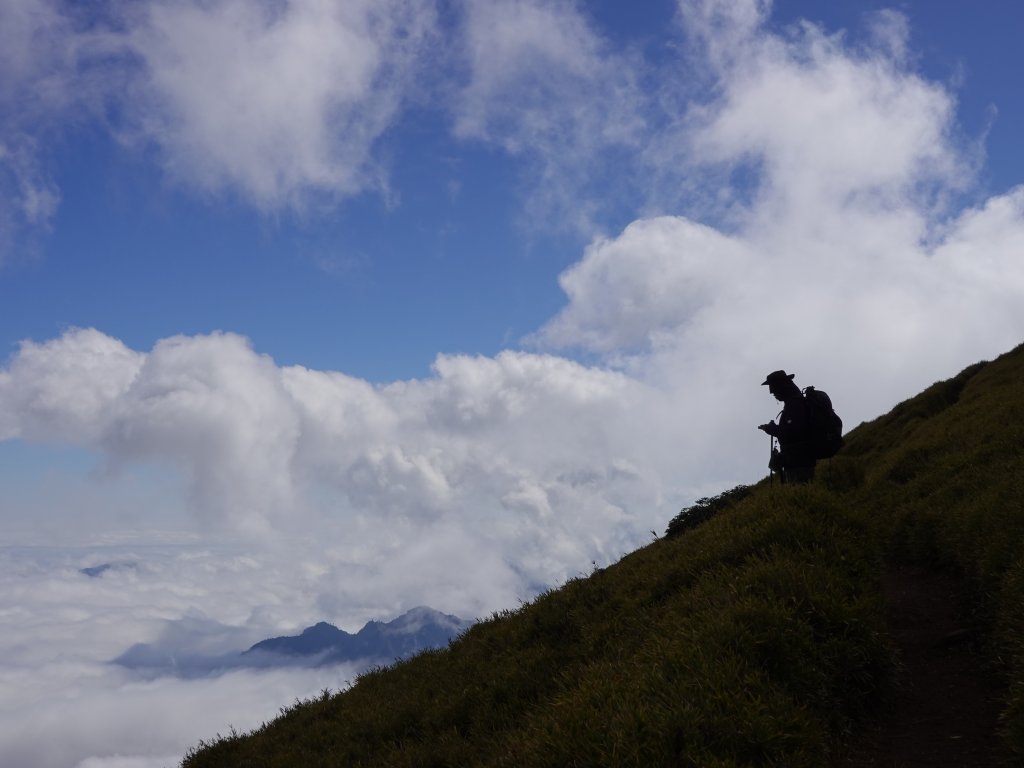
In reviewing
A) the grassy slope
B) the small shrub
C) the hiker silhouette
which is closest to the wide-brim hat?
the hiker silhouette

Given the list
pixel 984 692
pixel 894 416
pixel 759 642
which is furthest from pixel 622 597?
pixel 894 416

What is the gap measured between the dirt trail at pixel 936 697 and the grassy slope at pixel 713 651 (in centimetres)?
31

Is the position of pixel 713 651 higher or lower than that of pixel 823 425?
lower

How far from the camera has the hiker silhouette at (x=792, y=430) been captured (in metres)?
13.9

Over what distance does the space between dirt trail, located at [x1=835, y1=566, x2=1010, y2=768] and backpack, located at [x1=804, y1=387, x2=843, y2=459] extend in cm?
397

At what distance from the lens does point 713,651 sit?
704 cm

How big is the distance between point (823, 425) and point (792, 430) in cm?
61

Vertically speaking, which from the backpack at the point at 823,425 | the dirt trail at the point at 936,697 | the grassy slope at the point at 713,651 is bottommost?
the dirt trail at the point at 936,697

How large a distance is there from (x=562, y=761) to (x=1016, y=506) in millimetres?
7898

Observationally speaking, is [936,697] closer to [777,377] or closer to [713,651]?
[713,651]

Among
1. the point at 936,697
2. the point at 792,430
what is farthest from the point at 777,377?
the point at 936,697

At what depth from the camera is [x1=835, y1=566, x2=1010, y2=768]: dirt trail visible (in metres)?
6.29

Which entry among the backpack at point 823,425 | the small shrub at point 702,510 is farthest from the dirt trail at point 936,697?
the small shrub at point 702,510

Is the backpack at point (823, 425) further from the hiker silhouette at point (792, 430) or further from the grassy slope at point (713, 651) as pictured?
the grassy slope at point (713, 651)
